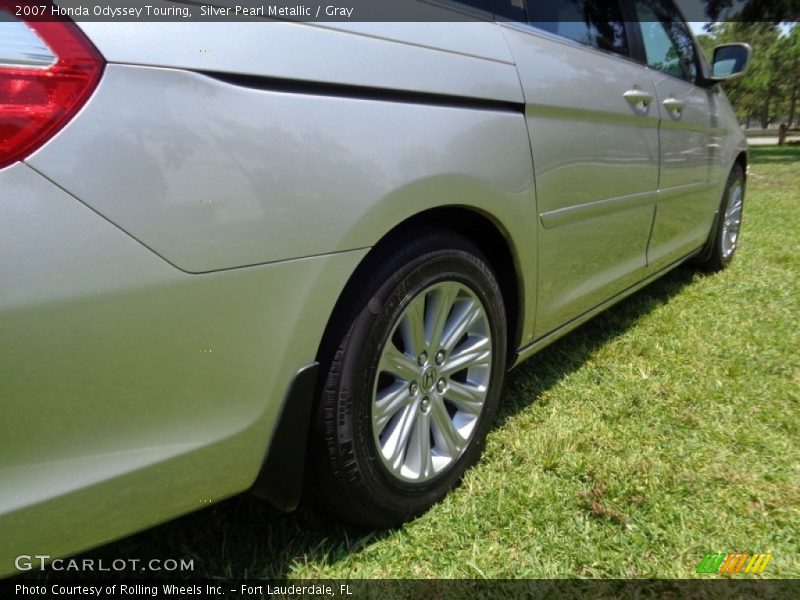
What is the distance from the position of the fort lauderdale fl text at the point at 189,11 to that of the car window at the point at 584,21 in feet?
3.37

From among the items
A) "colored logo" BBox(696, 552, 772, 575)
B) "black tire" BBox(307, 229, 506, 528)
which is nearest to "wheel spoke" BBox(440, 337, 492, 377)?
"black tire" BBox(307, 229, 506, 528)

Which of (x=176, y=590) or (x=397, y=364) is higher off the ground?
(x=397, y=364)

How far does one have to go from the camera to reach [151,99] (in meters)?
0.98

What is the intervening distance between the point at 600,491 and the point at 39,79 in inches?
66.9

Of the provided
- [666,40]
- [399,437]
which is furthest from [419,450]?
[666,40]

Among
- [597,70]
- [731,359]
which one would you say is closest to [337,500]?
[597,70]

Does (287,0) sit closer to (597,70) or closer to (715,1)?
(597,70)

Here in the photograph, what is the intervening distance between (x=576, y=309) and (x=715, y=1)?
2463 cm

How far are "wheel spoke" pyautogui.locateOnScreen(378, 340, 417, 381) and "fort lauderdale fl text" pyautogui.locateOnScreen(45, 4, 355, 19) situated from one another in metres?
0.75

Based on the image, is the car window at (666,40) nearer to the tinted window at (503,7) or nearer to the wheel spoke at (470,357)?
the tinted window at (503,7)

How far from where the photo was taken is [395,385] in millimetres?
1582

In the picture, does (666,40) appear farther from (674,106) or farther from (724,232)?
(724,232)

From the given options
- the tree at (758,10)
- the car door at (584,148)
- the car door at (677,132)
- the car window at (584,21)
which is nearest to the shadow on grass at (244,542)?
the car door at (584,148)

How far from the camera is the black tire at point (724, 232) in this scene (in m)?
4.05
